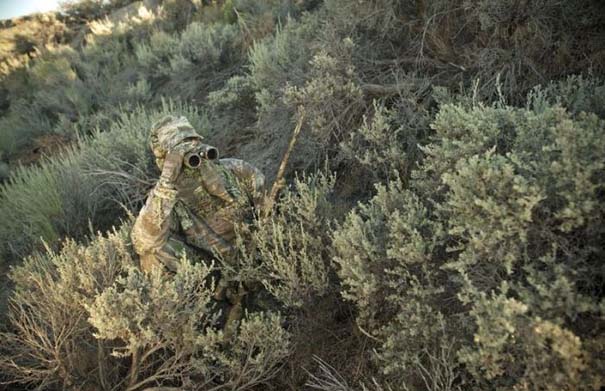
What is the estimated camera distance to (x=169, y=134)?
9.13ft

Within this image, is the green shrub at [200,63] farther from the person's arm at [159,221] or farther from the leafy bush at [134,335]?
the leafy bush at [134,335]

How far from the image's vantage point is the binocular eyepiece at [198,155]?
2588 millimetres

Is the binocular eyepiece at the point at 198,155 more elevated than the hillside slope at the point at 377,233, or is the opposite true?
the binocular eyepiece at the point at 198,155

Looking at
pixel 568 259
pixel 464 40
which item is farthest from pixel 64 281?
pixel 464 40

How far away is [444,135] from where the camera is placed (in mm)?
2430

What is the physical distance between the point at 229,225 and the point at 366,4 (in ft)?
8.62

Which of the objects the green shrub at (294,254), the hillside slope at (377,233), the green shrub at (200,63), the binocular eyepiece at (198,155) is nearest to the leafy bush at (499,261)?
the hillside slope at (377,233)

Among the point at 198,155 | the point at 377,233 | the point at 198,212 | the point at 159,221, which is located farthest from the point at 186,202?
the point at 377,233

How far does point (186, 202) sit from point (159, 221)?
0.33 meters

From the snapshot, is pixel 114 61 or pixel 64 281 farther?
pixel 114 61

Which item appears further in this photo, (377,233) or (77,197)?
(77,197)

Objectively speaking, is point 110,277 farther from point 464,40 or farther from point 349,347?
point 464,40

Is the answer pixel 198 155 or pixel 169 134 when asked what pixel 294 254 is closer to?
pixel 198 155

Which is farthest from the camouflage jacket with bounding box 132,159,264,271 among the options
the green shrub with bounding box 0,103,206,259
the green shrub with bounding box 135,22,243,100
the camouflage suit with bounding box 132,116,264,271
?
the green shrub with bounding box 135,22,243,100
